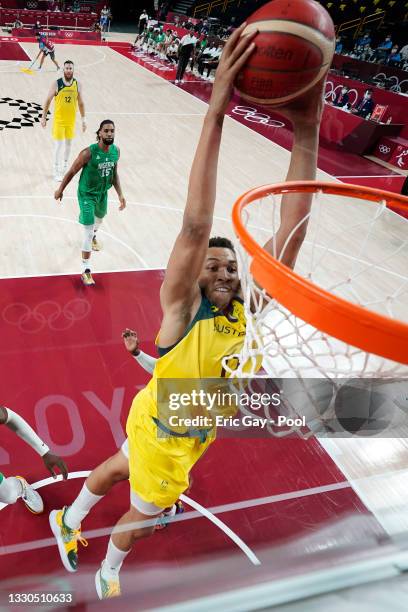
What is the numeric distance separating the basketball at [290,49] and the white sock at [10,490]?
2154 millimetres

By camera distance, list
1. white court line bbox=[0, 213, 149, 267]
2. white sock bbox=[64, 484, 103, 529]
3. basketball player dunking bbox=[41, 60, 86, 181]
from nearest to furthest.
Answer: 1. white sock bbox=[64, 484, 103, 529]
2. white court line bbox=[0, 213, 149, 267]
3. basketball player dunking bbox=[41, 60, 86, 181]

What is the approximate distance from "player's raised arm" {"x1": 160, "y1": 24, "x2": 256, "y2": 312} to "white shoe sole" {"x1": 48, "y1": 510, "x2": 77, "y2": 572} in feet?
5.14

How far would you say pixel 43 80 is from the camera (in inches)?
479

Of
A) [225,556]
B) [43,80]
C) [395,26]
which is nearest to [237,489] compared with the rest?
[225,556]

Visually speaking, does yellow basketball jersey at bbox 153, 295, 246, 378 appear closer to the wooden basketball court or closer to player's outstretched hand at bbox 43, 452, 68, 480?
the wooden basketball court

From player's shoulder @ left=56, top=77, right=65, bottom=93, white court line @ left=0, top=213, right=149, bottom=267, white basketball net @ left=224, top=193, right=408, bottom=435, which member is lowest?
white court line @ left=0, top=213, right=149, bottom=267

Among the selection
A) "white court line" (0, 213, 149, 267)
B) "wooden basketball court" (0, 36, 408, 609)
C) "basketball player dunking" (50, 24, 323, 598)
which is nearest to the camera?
"basketball player dunking" (50, 24, 323, 598)

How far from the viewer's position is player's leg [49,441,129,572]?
2301mm

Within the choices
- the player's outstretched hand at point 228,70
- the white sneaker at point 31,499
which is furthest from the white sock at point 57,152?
the player's outstretched hand at point 228,70

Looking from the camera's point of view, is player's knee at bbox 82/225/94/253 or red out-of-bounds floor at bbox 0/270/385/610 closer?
red out-of-bounds floor at bbox 0/270/385/610

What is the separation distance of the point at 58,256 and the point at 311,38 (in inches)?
155

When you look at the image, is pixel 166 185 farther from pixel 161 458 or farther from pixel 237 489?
pixel 161 458

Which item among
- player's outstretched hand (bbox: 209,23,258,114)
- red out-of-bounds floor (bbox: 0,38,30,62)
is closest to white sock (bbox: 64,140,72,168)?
player's outstretched hand (bbox: 209,23,258,114)

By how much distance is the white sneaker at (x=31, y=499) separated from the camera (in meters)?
2.66
